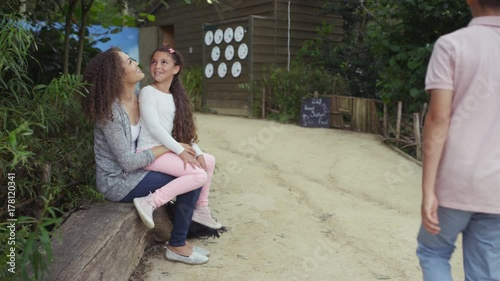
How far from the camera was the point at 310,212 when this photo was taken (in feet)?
13.1

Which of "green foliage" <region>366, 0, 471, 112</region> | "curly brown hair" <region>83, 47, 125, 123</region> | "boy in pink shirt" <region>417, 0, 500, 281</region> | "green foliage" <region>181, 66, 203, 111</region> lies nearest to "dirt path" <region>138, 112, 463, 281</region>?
"green foliage" <region>366, 0, 471, 112</region>

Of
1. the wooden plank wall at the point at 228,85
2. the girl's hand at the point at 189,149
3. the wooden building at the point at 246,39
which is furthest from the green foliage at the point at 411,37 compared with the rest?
the girl's hand at the point at 189,149

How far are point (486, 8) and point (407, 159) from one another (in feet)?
14.2

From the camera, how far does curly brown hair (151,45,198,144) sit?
301 centimetres

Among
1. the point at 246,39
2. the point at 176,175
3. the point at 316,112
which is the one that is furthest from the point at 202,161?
the point at 246,39

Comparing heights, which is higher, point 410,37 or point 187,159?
point 410,37

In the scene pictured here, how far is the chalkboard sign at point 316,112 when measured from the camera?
7.71 m

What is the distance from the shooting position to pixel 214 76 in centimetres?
1090

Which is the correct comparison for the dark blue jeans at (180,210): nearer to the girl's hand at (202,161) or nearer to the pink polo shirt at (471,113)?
the girl's hand at (202,161)

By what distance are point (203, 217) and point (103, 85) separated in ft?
3.51

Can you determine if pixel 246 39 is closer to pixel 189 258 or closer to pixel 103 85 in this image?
pixel 103 85

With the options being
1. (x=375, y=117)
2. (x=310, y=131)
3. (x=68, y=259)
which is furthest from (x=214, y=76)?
(x=68, y=259)

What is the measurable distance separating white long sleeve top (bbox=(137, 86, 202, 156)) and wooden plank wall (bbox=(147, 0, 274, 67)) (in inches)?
282

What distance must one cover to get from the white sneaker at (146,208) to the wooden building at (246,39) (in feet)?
22.9
